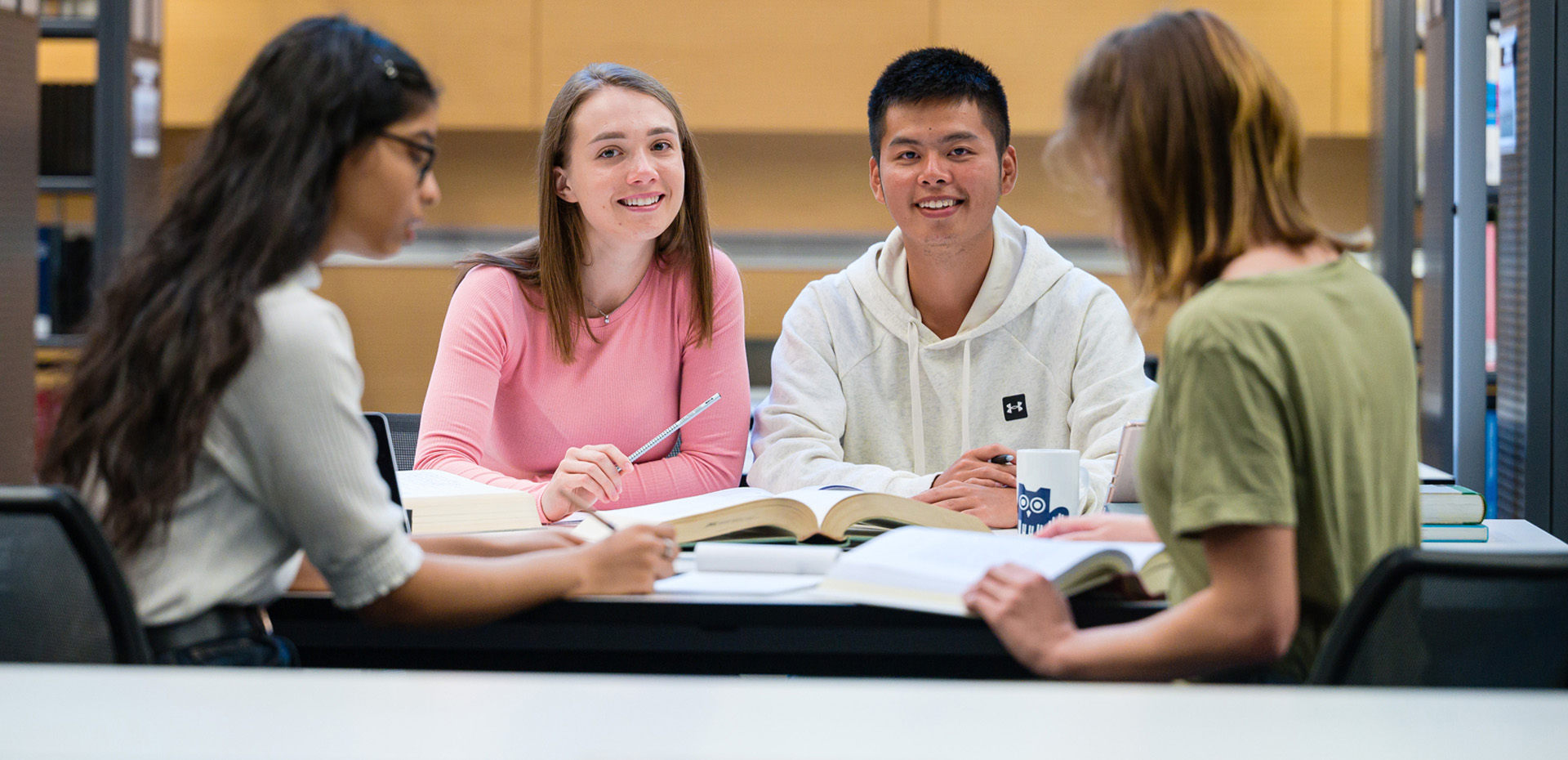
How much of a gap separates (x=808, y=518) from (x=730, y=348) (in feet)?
2.20

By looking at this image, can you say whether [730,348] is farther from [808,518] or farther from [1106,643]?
[1106,643]

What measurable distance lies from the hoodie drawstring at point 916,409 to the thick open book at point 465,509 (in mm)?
704

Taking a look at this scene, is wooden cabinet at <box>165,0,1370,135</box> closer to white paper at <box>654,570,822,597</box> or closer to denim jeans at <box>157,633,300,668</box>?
white paper at <box>654,570,822,597</box>

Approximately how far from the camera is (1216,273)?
35.7 inches

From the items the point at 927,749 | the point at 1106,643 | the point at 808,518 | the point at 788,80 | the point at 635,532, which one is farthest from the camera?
the point at 788,80

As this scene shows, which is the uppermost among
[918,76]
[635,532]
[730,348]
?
[918,76]

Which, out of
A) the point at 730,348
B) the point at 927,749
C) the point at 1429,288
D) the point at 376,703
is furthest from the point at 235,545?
the point at 1429,288

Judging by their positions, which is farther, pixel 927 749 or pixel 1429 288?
pixel 1429 288

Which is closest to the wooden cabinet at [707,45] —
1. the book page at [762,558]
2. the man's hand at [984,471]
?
the man's hand at [984,471]

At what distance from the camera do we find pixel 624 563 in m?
1.00

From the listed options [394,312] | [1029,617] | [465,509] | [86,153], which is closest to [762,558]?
[1029,617]

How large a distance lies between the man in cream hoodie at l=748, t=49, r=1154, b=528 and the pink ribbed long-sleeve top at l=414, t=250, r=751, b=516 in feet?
0.26

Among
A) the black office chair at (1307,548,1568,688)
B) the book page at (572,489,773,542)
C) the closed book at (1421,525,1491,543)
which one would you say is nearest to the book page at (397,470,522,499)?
the book page at (572,489,773,542)

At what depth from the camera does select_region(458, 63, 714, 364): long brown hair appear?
5.86 ft
